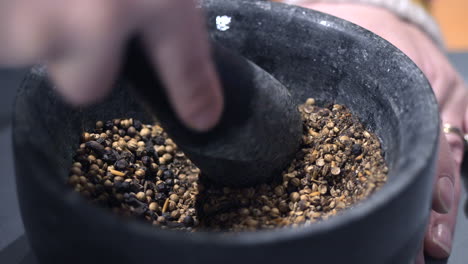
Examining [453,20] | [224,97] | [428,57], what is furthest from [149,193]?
[453,20]

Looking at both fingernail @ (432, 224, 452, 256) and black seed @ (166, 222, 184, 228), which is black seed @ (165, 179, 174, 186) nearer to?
black seed @ (166, 222, 184, 228)

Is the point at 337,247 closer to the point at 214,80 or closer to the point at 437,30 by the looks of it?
the point at 214,80

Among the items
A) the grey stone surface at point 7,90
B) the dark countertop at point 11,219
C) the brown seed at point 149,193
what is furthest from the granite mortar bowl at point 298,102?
the grey stone surface at point 7,90

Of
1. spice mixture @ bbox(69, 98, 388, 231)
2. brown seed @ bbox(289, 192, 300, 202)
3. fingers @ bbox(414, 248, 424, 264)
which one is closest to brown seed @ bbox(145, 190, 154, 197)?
spice mixture @ bbox(69, 98, 388, 231)

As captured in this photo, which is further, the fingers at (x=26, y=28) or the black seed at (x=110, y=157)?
the black seed at (x=110, y=157)

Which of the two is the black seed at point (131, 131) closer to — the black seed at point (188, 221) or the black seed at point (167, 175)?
the black seed at point (167, 175)

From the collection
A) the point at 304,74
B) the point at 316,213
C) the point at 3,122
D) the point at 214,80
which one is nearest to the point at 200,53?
the point at 214,80

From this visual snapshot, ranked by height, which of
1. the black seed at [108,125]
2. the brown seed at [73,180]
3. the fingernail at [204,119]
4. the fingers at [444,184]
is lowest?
the fingers at [444,184]
